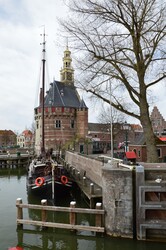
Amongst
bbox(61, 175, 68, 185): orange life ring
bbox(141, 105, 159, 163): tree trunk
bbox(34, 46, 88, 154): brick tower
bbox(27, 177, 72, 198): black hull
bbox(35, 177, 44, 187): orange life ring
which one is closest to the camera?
bbox(141, 105, 159, 163): tree trunk

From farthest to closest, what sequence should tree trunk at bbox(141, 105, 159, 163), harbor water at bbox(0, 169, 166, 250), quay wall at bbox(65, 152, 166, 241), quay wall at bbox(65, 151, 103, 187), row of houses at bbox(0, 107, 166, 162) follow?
row of houses at bbox(0, 107, 166, 162) → quay wall at bbox(65, 151, 103, 187) → tree trunk at bbox(141, 105, 159, 163) → quay wall at bbox(65, 152, 166, 241) → harbor water at bbox(0, 169, 166, 250)

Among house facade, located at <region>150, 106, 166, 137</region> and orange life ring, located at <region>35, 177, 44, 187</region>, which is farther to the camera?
house facade, located at <region>150, 106, 166, 137</region>

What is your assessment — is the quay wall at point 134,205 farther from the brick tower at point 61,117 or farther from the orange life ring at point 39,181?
the brick tower at point 61,117

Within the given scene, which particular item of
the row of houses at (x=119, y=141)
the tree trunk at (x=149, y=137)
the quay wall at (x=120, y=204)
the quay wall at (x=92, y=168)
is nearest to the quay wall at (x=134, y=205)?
the quay wall at (x=120, y=204)

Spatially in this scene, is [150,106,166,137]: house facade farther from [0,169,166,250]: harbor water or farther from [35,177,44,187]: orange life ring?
[0,169,166,250]: harbor water

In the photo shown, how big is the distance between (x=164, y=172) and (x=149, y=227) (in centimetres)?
222

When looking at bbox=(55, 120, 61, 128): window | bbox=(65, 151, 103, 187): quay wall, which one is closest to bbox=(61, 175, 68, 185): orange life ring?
bbox=(65, 151, 103, 187): quay wall

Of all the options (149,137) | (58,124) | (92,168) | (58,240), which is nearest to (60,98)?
(58,124)

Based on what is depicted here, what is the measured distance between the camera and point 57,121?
55438mm

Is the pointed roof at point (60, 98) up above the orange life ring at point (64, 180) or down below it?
above

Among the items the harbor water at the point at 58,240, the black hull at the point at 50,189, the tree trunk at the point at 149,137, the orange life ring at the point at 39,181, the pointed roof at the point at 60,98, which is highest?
Answer: the pointed roof at the point at 60,98

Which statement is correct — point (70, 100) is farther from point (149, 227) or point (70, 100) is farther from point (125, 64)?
Result: point (149, 227)

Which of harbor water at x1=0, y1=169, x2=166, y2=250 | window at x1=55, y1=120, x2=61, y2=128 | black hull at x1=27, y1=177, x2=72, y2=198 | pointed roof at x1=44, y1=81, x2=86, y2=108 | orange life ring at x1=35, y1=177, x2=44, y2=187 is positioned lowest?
harbor water at x1=0, y1=169, x2=166, y2=250

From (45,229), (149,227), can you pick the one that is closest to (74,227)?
(45,229)
